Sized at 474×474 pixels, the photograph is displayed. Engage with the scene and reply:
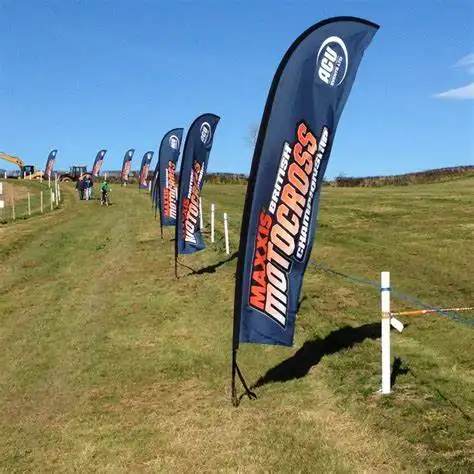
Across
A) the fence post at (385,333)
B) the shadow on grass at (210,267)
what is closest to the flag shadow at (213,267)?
the shadow on grass at (210,267)

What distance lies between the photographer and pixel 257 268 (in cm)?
761

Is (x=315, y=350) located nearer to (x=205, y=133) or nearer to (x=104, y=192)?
(x=205, y=133)

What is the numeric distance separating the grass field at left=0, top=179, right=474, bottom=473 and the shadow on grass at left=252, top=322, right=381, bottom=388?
1.4 inches

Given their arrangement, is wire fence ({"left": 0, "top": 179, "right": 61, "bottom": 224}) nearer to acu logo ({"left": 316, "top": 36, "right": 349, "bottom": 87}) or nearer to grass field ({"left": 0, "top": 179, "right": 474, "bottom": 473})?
grass field ({"left": 0, "top": 179, "right": 474, "bottom": 473})

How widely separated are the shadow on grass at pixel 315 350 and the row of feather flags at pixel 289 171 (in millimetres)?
1077

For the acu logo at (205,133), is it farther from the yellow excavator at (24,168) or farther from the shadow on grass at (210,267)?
the yellow excavator at (24,168)

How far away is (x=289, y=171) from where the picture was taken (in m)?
7.44

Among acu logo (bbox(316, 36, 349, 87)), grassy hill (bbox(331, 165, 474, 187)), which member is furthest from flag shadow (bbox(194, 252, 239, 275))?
grassy hill (bbox(331, 165, 474, 187))

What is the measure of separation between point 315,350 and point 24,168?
94667 mm

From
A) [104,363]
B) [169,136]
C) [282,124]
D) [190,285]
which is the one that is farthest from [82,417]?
[169,136]

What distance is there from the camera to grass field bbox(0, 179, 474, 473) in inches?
262

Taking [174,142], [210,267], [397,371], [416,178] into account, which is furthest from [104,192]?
[397,371]

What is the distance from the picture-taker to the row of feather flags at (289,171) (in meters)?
7.13

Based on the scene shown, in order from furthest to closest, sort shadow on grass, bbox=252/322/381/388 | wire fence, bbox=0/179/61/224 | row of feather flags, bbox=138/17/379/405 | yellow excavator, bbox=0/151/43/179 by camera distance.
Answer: yellow excavator, bbox=0/151/43/179, wire fence, bbox=0/179/61/224, shadow on grass, bbox=252/322/381/388, row of feather flags, bbox=138/17/379/405
